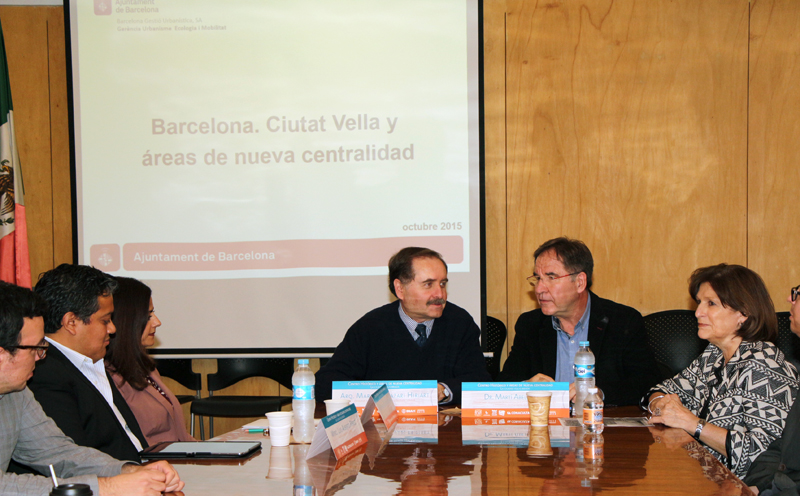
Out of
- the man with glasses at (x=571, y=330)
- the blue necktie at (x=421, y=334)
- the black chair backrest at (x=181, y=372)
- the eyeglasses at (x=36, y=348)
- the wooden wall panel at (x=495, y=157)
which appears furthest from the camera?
the black chair backrest at (x=181, y=372)

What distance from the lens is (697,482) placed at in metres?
1.60

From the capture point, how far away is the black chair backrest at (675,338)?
3908mm

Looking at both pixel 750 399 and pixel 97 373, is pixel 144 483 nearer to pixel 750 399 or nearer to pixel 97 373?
pixel 97 373

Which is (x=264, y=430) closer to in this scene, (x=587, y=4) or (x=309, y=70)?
(x=309, y=70)

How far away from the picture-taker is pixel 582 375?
2.36 metres

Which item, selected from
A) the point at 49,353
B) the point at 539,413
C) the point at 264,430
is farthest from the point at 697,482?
the point at 49,353

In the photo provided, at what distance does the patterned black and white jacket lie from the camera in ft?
7.11

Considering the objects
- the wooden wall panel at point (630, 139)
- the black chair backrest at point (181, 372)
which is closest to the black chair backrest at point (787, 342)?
the wooden wall panel at point (630, 139)

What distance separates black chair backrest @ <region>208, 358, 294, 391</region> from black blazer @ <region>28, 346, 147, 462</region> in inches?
90.1

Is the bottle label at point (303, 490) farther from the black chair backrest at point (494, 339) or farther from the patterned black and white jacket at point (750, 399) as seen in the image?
the black chair backrest at point (494, 339)

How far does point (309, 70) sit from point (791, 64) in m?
3.05

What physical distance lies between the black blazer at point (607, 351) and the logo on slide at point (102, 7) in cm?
331

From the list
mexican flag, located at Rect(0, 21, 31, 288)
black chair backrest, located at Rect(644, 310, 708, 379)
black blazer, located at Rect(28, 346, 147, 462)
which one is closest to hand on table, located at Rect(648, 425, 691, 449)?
black blazer, located at Rect(28, 346, 147, 462)

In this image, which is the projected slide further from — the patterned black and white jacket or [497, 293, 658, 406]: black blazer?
the patterned black and white jacket
